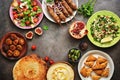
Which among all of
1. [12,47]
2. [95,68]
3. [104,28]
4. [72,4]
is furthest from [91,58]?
[12,47]

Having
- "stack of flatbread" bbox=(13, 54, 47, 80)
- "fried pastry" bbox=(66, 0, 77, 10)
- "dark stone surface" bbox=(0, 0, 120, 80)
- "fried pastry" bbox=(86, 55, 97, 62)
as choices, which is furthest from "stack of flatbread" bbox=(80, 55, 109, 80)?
"fried pastry" bbox=(66, 0, 77, 10)

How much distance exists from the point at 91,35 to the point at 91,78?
2.38 ft

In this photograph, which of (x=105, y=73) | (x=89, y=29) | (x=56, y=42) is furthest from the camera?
(x=56, y=42)

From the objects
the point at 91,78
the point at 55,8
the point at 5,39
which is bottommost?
the point at 91,78

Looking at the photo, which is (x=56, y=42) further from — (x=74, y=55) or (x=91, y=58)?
(x=91, y=58)

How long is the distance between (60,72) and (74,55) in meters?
0.37

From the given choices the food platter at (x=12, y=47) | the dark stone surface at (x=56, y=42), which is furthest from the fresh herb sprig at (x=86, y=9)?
the food platter at (x=12, y=47)

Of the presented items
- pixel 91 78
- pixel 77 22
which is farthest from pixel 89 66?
pixel 77 22

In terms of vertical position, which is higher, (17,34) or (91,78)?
(17,34)

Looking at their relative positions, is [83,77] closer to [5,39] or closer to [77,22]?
[77,22]

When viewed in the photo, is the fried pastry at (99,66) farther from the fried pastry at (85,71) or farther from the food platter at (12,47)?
the food platter at (12,47)

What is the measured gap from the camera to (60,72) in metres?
6.98

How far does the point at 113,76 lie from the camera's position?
709cm

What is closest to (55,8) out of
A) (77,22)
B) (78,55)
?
(77,22)
